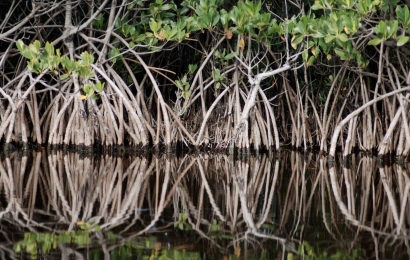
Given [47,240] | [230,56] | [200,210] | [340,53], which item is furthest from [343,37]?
[47,240]

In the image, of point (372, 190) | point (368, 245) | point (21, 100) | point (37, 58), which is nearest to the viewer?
point (368, 245)

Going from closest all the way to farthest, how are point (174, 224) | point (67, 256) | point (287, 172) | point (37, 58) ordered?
point (67, 256)
point (174, 224)
point (287, 172)
point (37, 58)

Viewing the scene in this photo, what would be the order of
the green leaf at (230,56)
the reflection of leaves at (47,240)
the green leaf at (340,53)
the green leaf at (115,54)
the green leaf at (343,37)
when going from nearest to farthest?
1. the reflection of leaves at (47,240)
2. the green leaf at (343,37)
3. the green leaf at (340,53)
4. the green leaf at (115,54)
5. the green leaf at (230,56)

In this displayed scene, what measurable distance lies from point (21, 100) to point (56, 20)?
4.98 feet

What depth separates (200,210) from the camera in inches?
186

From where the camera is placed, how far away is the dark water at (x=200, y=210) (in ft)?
12.0

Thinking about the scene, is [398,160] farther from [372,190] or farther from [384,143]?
[372,190]

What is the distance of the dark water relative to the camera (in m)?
3.65

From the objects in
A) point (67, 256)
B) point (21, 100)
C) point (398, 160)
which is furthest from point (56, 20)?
point (67, 256)

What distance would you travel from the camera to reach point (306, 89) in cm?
902

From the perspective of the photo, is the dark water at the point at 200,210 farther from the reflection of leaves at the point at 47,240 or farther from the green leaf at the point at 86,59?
the green leaf at the point at 86,59

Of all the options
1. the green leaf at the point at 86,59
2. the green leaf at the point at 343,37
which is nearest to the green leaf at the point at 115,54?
the green leaf at the point at 86,59

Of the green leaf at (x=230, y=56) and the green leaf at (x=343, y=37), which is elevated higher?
the green leaf at (x=230, y=56)

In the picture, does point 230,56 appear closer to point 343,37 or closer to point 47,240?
point 343,37
